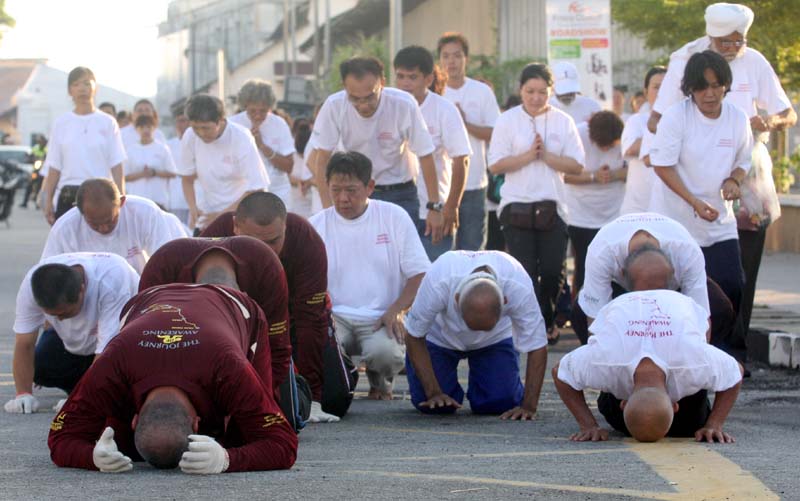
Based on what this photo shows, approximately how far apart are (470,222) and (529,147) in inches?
32.7

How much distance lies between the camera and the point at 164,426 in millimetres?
6141

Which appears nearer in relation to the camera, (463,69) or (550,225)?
(550,225)

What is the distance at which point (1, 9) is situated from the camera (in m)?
74.8

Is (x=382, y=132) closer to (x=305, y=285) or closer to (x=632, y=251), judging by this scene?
(x=305, y=285)

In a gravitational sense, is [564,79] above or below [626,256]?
above

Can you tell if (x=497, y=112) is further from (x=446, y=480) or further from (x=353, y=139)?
(x=446, y=480)

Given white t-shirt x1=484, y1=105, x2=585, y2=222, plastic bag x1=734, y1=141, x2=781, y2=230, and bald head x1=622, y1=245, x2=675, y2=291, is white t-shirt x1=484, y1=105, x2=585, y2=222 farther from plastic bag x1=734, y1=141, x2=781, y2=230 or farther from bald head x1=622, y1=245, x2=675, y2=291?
bald head x1=622, y1=245, x2=675, y2=291

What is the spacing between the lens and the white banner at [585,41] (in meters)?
17.2

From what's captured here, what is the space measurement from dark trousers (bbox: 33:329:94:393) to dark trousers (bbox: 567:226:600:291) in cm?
487

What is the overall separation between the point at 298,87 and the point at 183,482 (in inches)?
1404

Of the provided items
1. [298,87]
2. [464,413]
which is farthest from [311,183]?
[298,87]

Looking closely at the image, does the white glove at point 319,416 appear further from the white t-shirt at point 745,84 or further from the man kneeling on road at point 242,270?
the white t-shirt at point 745,84

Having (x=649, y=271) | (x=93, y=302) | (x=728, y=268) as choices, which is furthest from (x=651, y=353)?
(x=93, y=302)

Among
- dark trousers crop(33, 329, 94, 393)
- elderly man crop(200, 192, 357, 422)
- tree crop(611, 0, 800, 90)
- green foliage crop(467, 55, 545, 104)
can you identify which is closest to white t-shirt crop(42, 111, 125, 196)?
dark trousers crop(33, 329, 94, 393)
